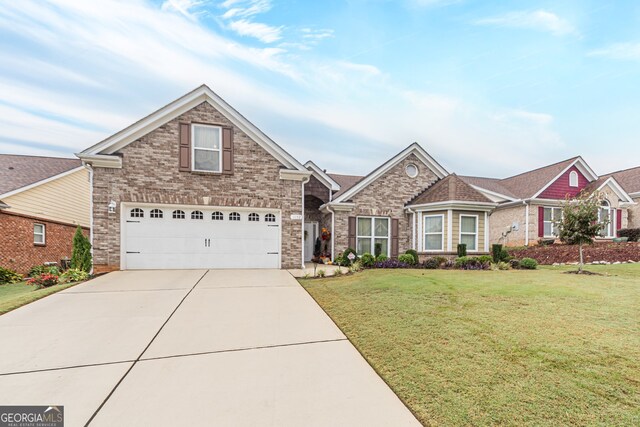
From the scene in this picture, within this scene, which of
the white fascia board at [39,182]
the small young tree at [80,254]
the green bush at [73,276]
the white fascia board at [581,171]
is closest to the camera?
the green bush at [73,276]

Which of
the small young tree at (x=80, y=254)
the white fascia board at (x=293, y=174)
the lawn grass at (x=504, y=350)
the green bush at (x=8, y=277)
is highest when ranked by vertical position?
the white fascia board at (x=293, y=174)

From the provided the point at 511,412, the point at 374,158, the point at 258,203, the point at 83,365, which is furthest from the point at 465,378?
the point at 374,158

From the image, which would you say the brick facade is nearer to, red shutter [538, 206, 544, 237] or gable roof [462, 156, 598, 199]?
gable roof [462, 156, 598, 199]

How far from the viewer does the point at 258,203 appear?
1076 cm

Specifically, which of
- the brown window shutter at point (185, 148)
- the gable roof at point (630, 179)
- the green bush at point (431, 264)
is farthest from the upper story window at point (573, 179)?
the brown window shutter at point (185, 148)

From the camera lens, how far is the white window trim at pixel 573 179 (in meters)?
18.2

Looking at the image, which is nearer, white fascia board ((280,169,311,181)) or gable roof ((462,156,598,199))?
white fascia board ((280,169,311,181))

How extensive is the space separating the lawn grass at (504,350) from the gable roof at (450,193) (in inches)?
262

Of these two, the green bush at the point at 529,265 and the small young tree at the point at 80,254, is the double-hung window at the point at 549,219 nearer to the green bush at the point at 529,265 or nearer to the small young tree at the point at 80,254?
the green bush at the point at 529,265

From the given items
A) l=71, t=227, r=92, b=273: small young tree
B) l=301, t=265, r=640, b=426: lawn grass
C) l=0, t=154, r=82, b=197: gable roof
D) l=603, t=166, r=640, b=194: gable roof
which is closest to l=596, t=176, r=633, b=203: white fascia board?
l=603, t=166, r=640, b=194: gable roof

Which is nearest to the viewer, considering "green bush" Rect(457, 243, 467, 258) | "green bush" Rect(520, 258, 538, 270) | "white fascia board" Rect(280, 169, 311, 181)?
"white fascia board" Rect(280, 169, 311, 181)

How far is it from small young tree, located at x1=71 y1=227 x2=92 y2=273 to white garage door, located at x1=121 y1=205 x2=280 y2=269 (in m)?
1.03

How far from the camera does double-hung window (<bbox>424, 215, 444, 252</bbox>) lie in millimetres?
12852

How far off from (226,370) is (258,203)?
8.06 meters
